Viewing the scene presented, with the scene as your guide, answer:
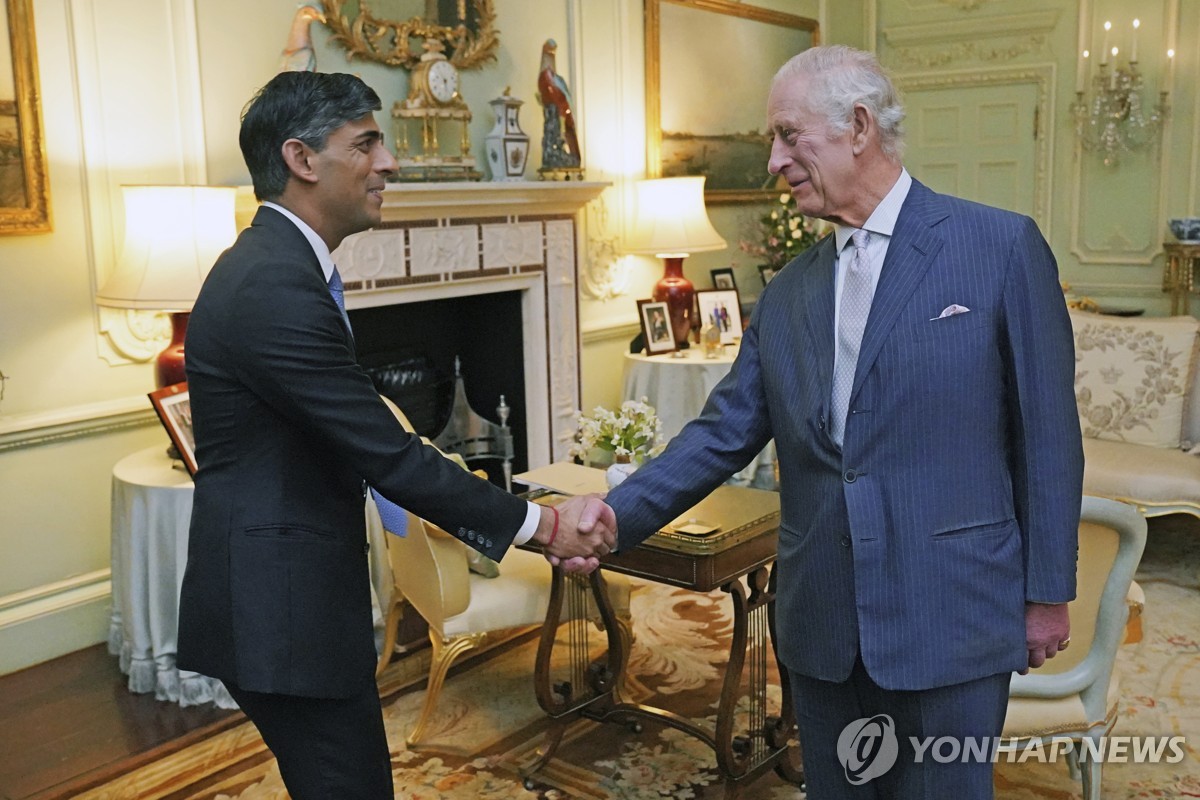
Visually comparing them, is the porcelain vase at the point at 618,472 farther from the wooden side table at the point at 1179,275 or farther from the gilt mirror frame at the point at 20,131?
the wooden side table at the point at 1179,275

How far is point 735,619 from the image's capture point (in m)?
2.88

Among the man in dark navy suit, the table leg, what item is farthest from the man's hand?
the table leg

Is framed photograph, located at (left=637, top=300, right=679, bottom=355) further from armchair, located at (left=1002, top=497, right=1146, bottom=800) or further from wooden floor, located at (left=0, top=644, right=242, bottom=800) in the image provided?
armchair, located at (left=1002, top=497, right=1146, bottom=800)

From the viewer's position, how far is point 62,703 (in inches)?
135

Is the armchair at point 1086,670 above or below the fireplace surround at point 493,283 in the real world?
below

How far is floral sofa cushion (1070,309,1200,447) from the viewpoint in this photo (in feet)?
15.5

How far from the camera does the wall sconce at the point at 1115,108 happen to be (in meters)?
6.50

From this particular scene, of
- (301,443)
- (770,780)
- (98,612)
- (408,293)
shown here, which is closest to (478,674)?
(770,780)

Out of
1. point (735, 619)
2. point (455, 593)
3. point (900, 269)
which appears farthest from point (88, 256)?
point (900, 269)

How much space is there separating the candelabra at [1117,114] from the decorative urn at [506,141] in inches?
144

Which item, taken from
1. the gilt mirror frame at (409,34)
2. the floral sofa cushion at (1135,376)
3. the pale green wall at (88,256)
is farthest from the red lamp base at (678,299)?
the floral sofa cushion at (1135,376)

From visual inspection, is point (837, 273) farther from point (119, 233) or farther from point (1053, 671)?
point (119, 233)

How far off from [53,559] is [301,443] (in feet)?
8.31

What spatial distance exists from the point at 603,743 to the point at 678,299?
3.15 metres
